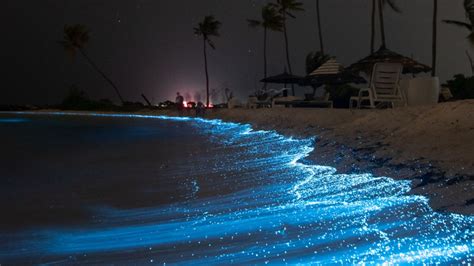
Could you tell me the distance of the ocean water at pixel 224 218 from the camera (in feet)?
9.09

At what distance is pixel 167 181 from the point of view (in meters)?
5.40

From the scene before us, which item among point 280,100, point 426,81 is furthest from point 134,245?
point 280,100

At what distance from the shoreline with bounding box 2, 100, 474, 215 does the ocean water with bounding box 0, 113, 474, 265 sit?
0.16 metres

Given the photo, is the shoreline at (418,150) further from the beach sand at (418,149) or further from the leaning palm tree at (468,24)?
the leaning palm tree at (468,24)

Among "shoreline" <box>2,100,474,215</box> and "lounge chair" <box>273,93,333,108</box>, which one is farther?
"lounge chair" <box>273,93,333,108</box>

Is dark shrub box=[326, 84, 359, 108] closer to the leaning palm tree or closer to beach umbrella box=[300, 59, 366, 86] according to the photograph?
beach umbrella box=[300, 59, 366, 86]

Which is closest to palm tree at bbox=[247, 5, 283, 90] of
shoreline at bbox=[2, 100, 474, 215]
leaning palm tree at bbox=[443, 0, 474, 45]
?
leaning palm tree at bbox=[443, 0, 474, 45]

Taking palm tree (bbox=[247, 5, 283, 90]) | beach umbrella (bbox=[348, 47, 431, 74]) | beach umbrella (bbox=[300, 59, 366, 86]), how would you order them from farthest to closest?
1. palm tree (bbox=[247, 5, 283, 90])
2. beach umbrella (bbox=[300, 59, 366, 86])
3. beach umbrella (bbox=[348, 47, 431, 74])

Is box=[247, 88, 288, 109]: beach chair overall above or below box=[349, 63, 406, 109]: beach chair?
below

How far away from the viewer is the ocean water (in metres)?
2.77

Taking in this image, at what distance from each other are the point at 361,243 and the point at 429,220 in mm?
596

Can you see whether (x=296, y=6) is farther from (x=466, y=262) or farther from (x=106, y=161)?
(x=466, y=262)

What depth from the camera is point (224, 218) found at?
361 cm

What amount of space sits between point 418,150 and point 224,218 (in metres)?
2.36
